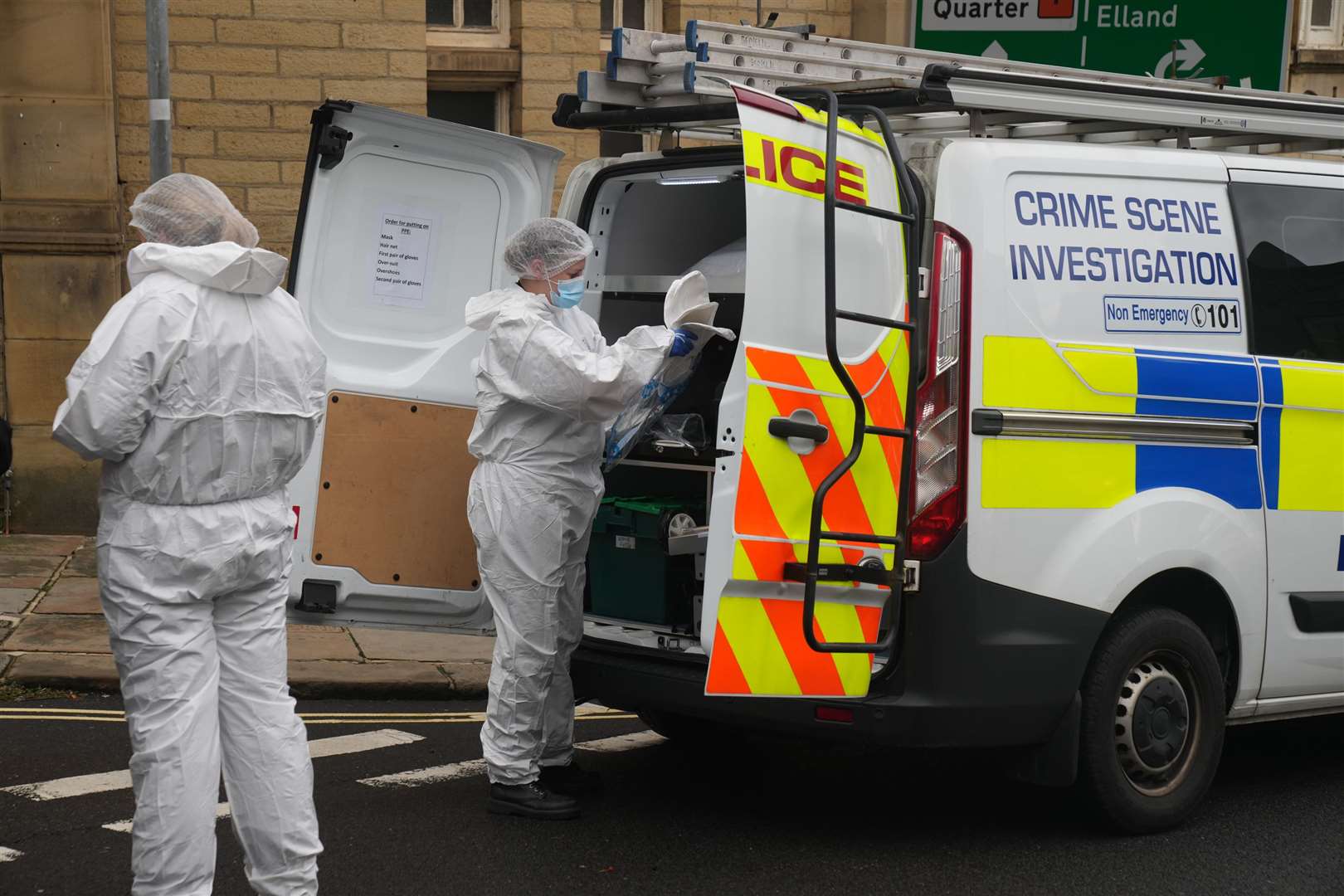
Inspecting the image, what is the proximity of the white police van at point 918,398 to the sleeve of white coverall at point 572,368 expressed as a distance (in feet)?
1.40

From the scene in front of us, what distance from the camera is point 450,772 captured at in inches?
230

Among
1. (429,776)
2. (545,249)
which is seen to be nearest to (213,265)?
(545,249)

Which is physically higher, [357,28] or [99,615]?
[357,28]

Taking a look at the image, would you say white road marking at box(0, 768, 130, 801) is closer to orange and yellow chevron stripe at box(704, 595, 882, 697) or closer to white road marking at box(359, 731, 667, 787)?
white road marking at box(359, 731, 667, 787)

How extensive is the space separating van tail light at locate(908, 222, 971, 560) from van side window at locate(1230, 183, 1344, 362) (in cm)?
119

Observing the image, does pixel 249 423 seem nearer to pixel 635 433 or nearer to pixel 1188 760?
pixel 635 433

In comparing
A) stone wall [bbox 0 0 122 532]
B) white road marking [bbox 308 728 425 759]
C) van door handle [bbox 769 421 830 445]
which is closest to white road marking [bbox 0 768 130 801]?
white road marking [bbox 308 728 425 759]

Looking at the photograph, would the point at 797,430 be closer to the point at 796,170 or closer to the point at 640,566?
the point at 796,170

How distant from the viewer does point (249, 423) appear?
3986 mm

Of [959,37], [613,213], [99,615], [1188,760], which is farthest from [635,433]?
[959,37]

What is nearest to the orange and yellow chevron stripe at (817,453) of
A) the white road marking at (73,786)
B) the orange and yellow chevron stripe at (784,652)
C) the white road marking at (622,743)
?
the orange and yellow chevron stripe at (784,652)

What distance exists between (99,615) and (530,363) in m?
4.33

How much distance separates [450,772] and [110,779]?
1.12 metres

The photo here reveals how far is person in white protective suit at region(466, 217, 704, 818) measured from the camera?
200 inches
